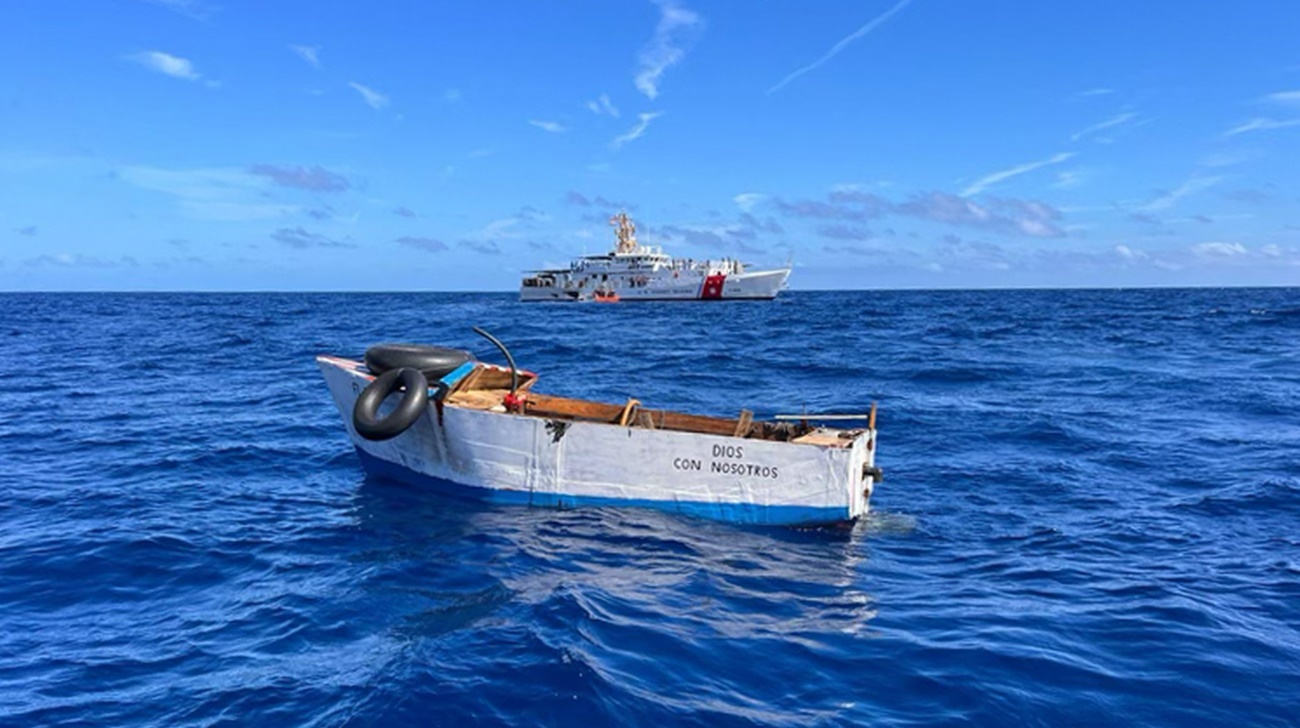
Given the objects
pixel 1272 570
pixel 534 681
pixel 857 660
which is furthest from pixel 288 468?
pixel 1272 570

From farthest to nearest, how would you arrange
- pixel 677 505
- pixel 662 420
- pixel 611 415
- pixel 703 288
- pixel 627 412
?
pixel 703 288, pixel 611 415, pixel 662 420, pixel 627 412, pixel 677 505

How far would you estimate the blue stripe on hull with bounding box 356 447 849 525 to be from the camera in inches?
404

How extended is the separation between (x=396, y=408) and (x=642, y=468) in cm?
360

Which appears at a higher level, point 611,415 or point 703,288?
point 703,288

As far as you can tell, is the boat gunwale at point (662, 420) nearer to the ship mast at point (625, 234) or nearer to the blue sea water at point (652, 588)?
the blue sea water at point (652, 588)

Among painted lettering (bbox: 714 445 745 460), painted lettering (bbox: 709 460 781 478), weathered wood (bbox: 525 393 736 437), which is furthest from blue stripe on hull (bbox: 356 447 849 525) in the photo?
weathered wood (bbox: 525 393 736 437)

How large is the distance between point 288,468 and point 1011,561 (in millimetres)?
11974

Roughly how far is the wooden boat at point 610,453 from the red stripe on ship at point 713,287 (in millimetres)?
80135

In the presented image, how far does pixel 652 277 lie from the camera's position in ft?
306

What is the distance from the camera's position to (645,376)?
87.5 feet

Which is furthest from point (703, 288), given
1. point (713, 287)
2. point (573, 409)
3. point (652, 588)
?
point (652, 588)

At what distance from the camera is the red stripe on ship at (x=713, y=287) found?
91.4 metres

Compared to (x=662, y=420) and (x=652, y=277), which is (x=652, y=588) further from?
(x=652, y=277)

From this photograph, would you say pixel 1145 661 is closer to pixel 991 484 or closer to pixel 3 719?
pixel 991 484
